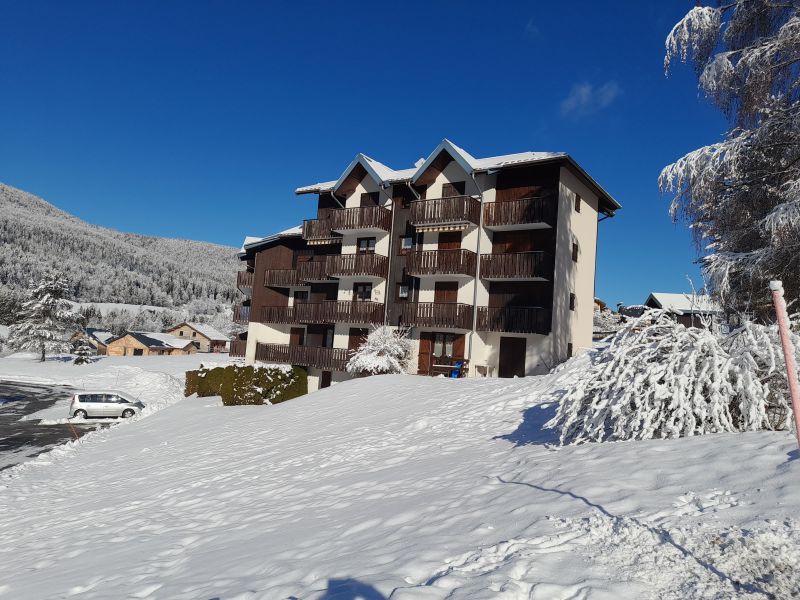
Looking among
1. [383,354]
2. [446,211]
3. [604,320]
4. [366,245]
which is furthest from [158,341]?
[446,211]

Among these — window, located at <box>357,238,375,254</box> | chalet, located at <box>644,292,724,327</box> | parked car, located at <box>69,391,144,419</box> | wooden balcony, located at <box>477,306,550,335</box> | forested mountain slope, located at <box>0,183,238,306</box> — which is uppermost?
forested mountain slope, located at <box>0,183,238,306</box>

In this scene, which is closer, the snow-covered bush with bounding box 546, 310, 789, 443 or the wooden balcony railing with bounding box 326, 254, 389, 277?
the snow-covered bush with bounding box 546, 310, 789, 443

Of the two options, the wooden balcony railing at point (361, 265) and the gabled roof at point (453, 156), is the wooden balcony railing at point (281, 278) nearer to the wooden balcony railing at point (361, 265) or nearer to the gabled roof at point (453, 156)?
the wooden balcony railing at point (361, 265)

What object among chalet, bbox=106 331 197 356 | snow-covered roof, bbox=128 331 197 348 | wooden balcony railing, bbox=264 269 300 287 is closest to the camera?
wooden balcony railing, bbox=264 269 300 287

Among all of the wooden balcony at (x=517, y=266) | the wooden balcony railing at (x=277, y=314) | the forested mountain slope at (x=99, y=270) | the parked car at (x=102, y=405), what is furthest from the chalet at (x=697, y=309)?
the forested mountain slope at (x=99, y=270)

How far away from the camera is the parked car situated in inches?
1082

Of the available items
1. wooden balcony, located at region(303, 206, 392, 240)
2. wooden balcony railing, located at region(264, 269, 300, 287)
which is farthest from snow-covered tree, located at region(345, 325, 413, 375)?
wooden balcony railing, located at region(264, 269, 300, 287)

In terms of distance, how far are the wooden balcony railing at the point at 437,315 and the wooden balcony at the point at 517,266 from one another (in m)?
2.06

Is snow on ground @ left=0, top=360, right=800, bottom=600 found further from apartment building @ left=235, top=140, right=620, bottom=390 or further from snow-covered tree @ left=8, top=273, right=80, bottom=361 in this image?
snow-covered tree @ left=8, top=273, right=80, bottom=361

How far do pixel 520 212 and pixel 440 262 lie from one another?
4564mm

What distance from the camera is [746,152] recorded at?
12.0 meters

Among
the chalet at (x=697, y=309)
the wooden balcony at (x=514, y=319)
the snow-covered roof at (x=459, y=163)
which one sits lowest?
the chalet at (x=697, y=309)

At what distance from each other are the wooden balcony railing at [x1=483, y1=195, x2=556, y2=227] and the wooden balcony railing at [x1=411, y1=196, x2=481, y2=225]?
677mm

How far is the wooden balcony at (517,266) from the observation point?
24938 millimetres
